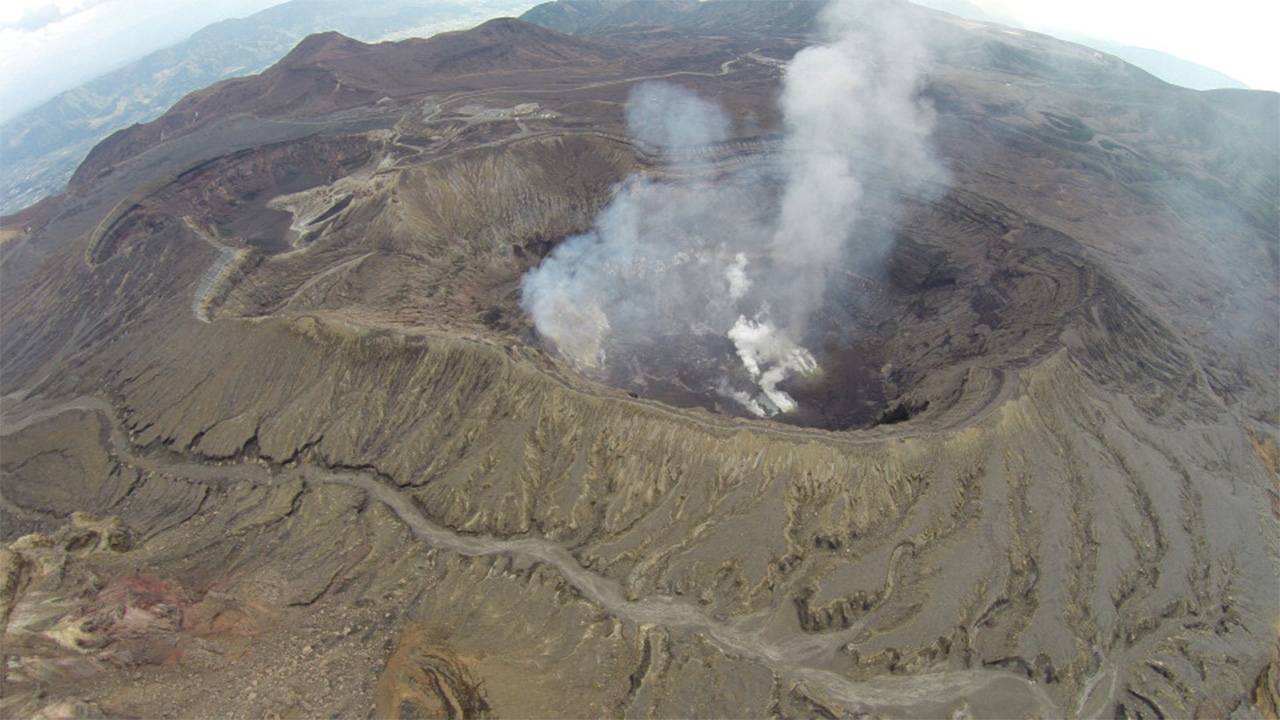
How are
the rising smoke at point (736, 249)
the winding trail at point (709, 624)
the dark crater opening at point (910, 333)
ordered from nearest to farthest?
the winding trail at point (709, 624), the dark crater opening at point (910, 333), the rising smoke at point (736, 249)

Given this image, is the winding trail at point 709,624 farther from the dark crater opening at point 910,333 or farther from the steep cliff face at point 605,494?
the dark crater opening at point 910,333

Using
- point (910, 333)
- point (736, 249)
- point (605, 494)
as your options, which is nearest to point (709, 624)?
point (605, 494)

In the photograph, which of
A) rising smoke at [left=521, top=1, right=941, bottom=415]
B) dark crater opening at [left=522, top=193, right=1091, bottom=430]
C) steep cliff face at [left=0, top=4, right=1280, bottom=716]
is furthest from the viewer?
rising smoke at [left=521, top=1, right=941, bottom=415]

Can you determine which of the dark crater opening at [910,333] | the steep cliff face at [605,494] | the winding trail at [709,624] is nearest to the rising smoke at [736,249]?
the dark crater opening at [910,333]

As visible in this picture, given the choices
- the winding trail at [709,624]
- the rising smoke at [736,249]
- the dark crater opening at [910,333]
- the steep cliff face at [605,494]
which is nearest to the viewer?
the winding trail at [709,624]

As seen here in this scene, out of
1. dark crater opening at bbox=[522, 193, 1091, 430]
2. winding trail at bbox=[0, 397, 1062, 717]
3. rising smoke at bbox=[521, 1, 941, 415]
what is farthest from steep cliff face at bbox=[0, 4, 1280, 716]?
rising smoke at bbox=[521, 1, 941, 415]

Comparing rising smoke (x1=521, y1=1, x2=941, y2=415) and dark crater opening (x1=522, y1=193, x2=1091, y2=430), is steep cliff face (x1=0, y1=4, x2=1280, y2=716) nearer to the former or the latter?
dark crater opening (x1=522, y1=193, x2=1091, y2=430)
